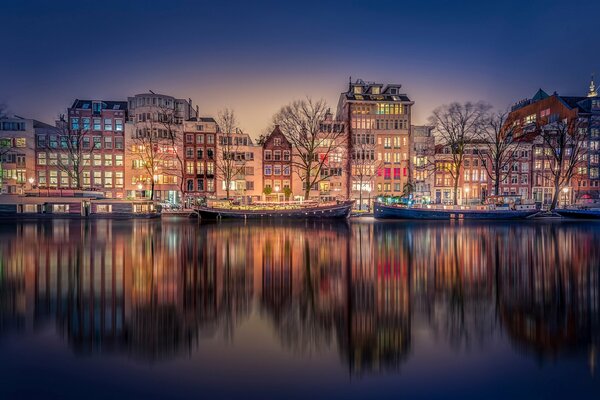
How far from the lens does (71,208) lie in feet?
164

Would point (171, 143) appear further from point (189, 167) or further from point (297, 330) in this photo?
point (297, 330)

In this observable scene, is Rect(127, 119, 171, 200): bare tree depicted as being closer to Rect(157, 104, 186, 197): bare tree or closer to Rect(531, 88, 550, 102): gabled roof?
Rect(157, 104, 186, 197): bare tree

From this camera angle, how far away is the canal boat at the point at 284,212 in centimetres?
4735

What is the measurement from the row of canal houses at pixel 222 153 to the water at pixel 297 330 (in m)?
48.5

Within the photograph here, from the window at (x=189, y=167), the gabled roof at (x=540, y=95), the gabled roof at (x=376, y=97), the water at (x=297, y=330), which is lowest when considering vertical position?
the water at (x=297, y=330)

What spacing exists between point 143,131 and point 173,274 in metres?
56.0

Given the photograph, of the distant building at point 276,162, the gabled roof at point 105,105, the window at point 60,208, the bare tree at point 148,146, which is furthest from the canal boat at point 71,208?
the gabled roof at point 105,105

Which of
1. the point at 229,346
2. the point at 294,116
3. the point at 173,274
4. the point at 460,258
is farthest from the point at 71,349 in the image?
the point at 294,116

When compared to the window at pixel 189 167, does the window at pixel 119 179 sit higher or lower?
lower

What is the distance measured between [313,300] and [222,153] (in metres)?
57.2

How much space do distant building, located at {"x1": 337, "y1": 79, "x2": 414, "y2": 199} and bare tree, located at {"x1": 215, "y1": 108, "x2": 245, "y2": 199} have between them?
1931cm

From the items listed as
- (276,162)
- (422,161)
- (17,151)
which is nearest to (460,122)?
(422,161)

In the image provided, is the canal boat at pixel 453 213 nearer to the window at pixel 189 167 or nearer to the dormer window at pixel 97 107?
the window at pixel 189 167

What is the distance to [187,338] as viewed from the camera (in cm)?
726
